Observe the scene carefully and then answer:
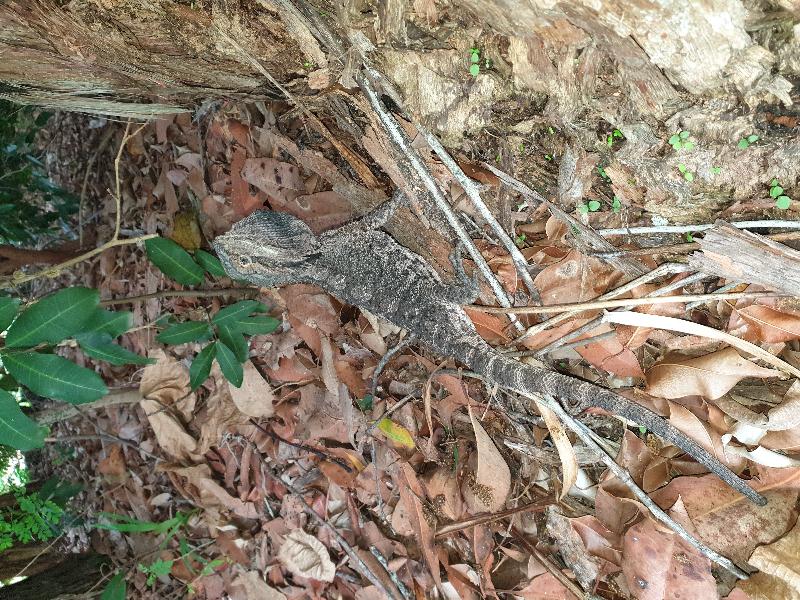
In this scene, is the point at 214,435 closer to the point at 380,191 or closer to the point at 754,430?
the point at 380,191

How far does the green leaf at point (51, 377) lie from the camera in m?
2.60

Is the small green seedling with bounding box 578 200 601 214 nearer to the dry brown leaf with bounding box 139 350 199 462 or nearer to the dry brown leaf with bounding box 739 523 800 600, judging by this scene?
the dry brown leaf with bounding box 739 523 800 600

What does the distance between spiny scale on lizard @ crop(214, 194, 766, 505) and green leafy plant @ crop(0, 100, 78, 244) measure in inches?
82.2

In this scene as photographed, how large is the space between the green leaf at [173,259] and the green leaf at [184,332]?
302 millimetres

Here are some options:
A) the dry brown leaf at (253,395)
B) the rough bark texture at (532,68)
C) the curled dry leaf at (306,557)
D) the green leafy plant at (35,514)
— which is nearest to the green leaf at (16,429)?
the dry brown leaf at (253,395)

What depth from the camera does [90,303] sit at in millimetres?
2734

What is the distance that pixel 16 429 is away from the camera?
2.48 meters

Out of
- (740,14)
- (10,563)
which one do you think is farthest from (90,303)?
(10,563)

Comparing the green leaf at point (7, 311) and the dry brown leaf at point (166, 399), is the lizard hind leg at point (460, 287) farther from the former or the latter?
the dry brown leaf at point (166, 399)

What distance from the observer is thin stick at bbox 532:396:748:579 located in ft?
7.07

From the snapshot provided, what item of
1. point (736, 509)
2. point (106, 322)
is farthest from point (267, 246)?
point (736, 509)

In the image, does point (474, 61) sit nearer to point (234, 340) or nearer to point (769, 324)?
point (769, 324)

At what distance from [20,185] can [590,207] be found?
13.8 ft

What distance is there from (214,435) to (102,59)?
2.63 meters
